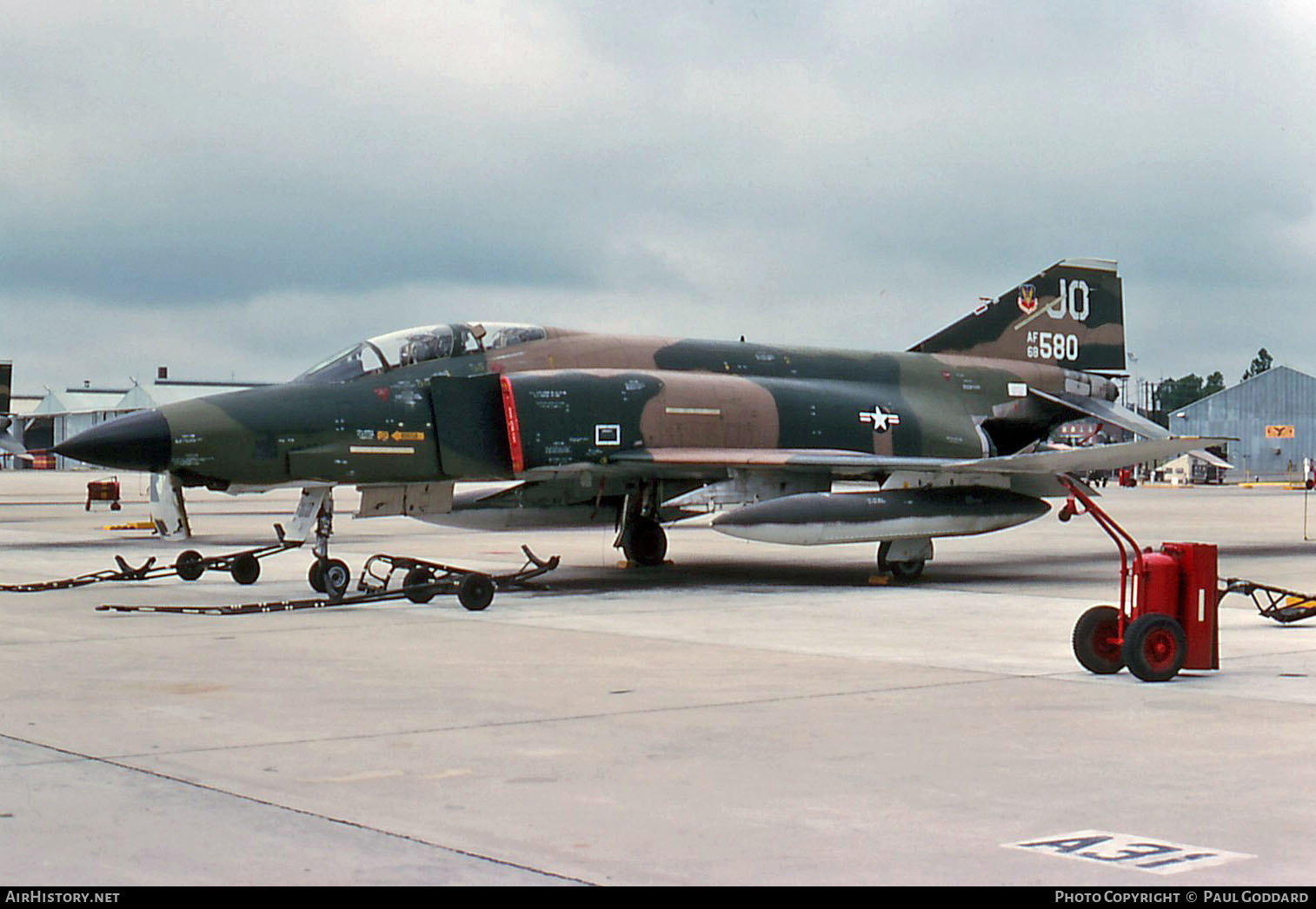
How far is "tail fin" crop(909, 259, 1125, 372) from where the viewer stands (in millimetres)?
20391

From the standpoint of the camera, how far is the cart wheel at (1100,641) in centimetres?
869

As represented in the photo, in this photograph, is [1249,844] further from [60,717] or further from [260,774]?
[60,717]

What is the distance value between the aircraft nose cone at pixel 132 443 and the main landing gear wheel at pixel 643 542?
6.03 metres

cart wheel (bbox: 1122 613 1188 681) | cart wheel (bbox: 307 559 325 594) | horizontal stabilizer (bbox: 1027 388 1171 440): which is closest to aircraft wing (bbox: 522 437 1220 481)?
cart wheel (bbox: 307 559 325 594)

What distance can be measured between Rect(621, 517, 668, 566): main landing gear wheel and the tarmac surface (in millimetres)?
4792

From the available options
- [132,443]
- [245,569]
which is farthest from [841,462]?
[132,443]

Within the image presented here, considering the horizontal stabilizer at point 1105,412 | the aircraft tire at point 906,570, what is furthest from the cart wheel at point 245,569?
→ the horizontal stabilizer at point 1105,412

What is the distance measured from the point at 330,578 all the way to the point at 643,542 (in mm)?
5607

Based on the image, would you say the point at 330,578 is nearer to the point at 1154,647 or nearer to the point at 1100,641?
the point at 1100,641

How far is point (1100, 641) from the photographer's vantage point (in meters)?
8.76

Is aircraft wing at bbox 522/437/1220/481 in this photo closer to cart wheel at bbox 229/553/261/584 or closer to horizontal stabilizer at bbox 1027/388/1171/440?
cart wheel at bbox 229/553/261/584

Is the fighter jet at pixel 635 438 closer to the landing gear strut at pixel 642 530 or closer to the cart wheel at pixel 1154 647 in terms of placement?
the landing gear strut at pixel 642 530

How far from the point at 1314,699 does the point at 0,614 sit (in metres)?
9.75

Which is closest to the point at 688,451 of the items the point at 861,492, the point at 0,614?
the point at 861,492
